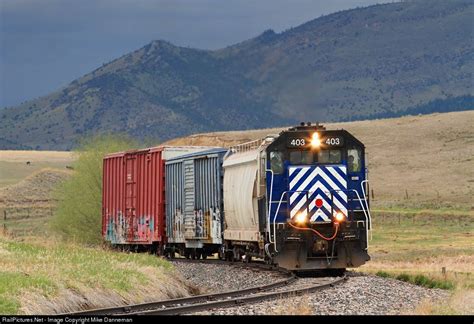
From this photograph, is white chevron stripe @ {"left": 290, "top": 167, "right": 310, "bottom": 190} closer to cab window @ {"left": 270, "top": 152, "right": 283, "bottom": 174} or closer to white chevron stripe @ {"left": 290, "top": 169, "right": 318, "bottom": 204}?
white chevron stripe @ {"left": 290, "top": 169, "right": 318, "bottom": 204}

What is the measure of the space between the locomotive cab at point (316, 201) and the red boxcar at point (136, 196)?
529 inches

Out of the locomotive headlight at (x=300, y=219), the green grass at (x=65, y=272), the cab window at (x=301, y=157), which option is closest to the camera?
the green grass at (x=65, y=272)

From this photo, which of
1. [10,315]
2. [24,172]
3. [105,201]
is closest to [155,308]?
[10,315]

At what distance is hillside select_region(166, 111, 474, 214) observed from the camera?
86.8 metres

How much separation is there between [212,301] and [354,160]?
784 cm

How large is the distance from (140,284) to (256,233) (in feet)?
18.9

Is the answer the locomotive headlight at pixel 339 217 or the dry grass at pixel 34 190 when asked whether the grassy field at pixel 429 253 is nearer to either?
the locomotive headlight at pixel 339 217

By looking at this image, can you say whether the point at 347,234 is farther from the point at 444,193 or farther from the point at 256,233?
the point at 444,193

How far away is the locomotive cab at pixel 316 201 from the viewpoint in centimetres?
2588

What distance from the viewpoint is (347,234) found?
2605 centimetres

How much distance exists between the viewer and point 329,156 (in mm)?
26734

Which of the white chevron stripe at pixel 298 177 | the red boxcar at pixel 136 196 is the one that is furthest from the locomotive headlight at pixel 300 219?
the red boxcar at pixel 136 196

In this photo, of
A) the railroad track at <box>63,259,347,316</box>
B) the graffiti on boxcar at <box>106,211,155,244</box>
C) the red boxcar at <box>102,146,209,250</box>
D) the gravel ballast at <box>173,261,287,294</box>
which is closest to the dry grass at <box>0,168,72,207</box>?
the red boxcar at <box>102,146,209,250</box>

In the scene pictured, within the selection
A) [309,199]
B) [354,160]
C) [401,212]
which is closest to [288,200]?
[309,199]
